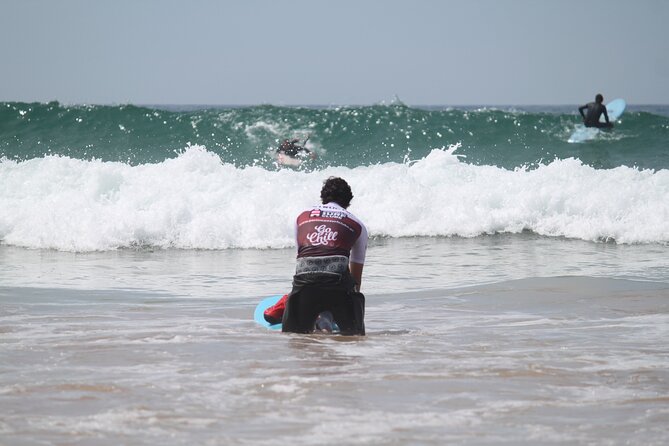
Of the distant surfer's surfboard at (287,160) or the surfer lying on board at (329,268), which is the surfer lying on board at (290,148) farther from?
the surfer lying on board at (329,268)

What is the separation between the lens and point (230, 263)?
1189 centimetres

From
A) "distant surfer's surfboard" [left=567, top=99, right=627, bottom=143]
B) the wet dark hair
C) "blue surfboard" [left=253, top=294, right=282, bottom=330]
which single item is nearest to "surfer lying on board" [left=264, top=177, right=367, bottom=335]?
the wet dark hair

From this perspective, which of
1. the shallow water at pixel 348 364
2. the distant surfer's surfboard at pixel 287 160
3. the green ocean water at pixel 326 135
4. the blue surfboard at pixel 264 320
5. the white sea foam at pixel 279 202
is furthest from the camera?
the green ocean water at pixel 326 135

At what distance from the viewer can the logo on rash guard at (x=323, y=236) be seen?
619cm

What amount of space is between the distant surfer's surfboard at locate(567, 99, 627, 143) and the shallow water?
15.1 meters

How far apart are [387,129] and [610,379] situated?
20399mm

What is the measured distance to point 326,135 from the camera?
24766 millimetres

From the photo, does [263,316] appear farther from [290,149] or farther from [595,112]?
[595,112]

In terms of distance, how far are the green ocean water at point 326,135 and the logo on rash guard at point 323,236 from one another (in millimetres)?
15711

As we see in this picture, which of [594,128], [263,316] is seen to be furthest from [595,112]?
[263,316]

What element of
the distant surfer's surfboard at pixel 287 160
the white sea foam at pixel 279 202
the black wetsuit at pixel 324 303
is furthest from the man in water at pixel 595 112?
the black wetsuit at pixel 324 303

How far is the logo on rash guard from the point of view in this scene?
619cm

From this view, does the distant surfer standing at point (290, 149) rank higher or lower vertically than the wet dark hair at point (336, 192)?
higher

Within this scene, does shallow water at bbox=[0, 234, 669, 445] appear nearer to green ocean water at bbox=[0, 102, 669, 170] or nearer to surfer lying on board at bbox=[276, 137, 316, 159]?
surfer lying on board at bbox=[276, 137, 316, 159]
